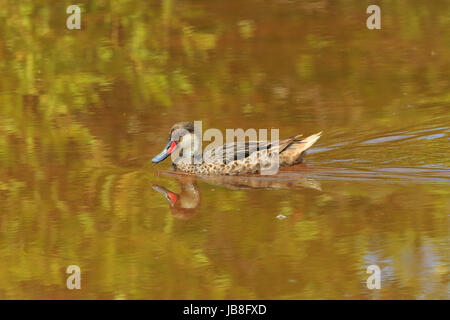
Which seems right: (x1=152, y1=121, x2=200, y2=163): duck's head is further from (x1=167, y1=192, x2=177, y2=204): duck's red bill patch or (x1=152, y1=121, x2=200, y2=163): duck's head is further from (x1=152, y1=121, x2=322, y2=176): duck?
(x1=167, y1=192, x2=177, y2=204): duck's red bill patch

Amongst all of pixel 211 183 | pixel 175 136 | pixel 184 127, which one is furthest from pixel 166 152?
pixel 211 183

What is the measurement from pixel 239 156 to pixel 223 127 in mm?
1207

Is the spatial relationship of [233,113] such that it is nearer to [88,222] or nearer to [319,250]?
[88,222]

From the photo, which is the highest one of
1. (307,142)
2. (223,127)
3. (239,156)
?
(223,127)

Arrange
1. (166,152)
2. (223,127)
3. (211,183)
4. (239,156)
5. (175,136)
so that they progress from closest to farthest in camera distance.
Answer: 1. (211,183)
2. (239,156)
3. (166,152)
4. (175,136)
5. (223,127)

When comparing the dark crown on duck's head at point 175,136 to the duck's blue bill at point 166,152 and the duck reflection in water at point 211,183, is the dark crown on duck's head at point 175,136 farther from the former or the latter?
the duck reflection in water at point 211,183

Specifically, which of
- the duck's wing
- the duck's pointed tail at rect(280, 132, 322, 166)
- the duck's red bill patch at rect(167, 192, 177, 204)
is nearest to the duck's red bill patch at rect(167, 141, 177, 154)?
the duck's wing

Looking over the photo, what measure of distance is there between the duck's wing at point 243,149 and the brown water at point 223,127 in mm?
256

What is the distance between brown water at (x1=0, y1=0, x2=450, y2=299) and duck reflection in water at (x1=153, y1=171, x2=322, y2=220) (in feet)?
0.09

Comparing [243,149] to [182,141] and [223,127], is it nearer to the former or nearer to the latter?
[182,141]

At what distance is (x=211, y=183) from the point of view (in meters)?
9.12

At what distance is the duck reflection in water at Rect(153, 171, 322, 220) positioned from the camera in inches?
322

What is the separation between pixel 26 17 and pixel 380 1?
5.51 meters

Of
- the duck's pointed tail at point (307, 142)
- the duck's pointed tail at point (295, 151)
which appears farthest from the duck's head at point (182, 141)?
the duck's pointed tail at point (307, 142)
